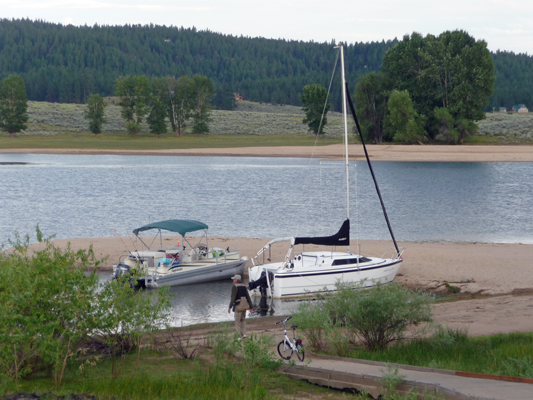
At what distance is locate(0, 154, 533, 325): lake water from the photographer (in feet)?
106

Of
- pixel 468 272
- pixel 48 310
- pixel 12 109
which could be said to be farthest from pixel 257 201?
pixel 12 109

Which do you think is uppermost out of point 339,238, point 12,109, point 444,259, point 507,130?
point 12,109

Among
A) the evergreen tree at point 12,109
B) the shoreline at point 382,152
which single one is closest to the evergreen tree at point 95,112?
the evergreen tree at point 12,109

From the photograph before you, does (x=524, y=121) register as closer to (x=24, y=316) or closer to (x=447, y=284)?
(x=447, y=284)

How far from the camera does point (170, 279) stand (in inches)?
854

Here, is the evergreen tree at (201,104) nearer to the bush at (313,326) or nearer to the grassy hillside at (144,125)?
the grassy hillside at (144,125)

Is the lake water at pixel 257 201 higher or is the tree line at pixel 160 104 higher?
the tree line at pixel 160 104

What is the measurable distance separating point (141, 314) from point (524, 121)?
375 ft

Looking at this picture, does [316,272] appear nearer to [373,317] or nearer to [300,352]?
[373,317]

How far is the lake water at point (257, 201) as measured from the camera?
3234cm

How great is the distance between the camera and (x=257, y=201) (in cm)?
4444

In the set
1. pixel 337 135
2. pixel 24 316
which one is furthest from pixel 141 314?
pixel 337 135

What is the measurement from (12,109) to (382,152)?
196ft

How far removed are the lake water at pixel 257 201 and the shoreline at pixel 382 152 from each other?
4.27ft
